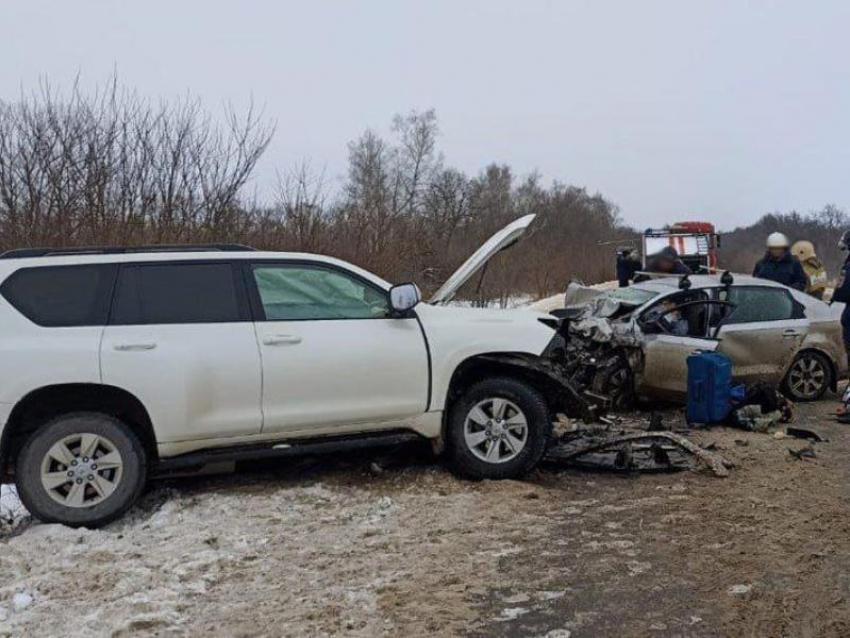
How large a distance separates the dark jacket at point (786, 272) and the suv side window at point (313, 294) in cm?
714

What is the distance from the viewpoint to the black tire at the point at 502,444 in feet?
19.5

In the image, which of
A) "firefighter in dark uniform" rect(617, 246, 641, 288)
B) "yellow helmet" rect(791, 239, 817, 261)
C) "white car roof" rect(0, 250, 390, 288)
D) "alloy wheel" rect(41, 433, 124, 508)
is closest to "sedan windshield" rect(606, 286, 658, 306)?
"white car roof" rect(0, 250, 390, 288)

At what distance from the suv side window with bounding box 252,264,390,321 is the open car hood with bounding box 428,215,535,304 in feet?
2.77

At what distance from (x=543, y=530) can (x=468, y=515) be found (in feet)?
1.71

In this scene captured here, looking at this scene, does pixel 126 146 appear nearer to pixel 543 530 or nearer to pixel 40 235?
pixel 40 235

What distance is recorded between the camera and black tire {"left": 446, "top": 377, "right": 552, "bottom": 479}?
19.5ft

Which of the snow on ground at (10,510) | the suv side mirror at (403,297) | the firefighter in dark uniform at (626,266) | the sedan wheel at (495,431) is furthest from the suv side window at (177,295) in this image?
the firefighter in dark uniform at (626,266)

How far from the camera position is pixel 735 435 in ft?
25.2

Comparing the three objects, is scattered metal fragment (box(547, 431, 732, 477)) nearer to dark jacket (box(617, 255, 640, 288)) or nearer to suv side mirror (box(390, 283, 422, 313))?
suv side mirror (box(390, 283, 422, 313))

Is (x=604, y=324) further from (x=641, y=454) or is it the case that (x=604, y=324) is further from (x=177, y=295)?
(x=177, y=295)

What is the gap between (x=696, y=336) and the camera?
8.59 m

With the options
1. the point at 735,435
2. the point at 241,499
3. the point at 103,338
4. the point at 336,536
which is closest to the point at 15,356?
the point at 103,338

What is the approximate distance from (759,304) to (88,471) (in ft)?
24.4

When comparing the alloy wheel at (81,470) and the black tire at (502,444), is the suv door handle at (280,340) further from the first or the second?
the black tire at (502,444)
